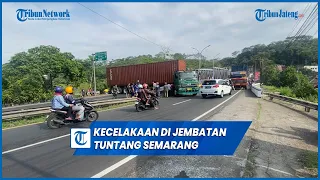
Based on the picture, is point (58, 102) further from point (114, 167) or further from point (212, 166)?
point (212, 166)

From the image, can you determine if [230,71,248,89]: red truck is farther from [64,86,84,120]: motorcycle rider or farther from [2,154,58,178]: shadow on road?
[2,154,58,178]: shadow on road

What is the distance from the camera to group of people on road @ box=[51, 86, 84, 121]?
872 centimetres

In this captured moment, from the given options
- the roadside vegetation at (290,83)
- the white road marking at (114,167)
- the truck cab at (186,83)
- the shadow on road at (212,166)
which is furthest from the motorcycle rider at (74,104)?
the roadside vegetation at (290,83)

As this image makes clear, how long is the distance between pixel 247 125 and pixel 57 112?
6495 millimetres

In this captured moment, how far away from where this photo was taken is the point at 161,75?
25703mm

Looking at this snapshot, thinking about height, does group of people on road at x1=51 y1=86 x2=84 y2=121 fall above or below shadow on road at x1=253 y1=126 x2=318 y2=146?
above

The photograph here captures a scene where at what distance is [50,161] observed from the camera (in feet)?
17.3

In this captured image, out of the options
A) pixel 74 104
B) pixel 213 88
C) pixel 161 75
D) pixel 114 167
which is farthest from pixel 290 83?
pixel 114 167

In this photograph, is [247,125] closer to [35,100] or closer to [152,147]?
[152,147]

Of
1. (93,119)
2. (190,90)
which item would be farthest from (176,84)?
(93,119)

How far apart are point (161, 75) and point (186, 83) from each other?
436 centimetres

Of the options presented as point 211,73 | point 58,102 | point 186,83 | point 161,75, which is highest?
point 211,73

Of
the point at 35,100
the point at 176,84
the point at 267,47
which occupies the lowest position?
the point at 35,100

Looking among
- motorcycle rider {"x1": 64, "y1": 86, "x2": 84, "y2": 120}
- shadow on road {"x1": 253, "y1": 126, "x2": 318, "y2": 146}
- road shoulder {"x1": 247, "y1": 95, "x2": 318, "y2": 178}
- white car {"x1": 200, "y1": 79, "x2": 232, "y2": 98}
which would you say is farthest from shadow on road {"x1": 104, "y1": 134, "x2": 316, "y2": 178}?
white car {"x1": 200, "y1": 79, "x2": 232, "y2": 98}
